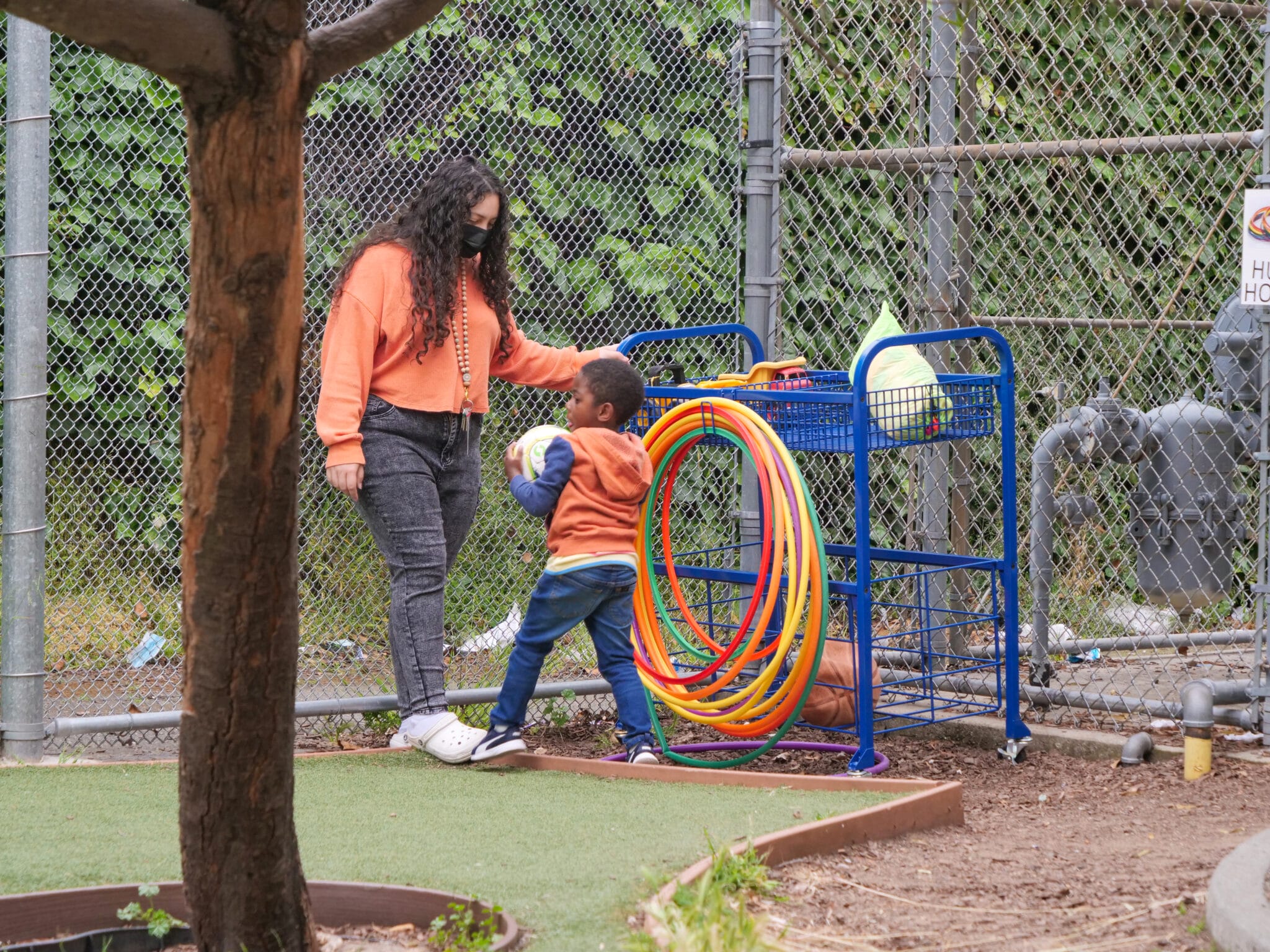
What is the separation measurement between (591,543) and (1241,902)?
2378 mm

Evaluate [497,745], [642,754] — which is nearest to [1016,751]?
[642,754]

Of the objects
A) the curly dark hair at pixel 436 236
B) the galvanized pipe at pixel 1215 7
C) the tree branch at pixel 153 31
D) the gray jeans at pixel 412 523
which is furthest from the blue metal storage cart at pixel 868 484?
the tree branch at pixel 153 31

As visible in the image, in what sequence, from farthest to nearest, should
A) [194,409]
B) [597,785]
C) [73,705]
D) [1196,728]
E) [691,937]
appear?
[73,705] < [1196,728] < [597,785] < [691,937] < [194,409]

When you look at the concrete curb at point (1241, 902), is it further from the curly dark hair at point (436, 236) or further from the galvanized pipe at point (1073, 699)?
the curly dark hair at point (436, 236)

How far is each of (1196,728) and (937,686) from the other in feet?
3.92

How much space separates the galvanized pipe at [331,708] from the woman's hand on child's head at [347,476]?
0.72m

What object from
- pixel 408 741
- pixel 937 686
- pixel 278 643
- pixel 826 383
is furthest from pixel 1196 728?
pixel 278 643

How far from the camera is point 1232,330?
17.1ft

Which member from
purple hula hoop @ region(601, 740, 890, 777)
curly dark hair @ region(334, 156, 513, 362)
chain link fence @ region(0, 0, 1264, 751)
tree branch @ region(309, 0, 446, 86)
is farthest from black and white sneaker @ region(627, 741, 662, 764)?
tree branch @ region(309, 0, 446, 86)

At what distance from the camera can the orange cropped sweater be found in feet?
15.0

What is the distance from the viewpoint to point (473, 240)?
482cm

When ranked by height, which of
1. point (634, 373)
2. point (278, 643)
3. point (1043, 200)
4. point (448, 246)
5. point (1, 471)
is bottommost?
point (278, 643)

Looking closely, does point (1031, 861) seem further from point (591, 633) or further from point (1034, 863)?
point (591, 633)

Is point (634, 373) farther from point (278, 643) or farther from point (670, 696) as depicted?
point (278, 643)
